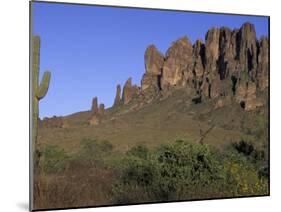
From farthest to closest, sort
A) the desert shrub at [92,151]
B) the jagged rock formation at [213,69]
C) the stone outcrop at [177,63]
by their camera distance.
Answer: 1. the stone outcrop at [177,63]
2. the jagged rock formation at [213,69]
3. the desert shrub at [92,151]

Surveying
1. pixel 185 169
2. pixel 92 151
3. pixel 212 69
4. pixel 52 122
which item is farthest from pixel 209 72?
pixel 52 122

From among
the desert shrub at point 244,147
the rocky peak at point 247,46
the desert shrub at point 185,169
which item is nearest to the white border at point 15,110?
the desert shrub at point 185,169

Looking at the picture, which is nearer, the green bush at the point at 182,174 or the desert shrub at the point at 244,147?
the green bush at the point at 182,174

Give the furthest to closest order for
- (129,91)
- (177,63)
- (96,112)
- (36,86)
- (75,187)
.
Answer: (177,63) → (129,91) → (96,112) → (75,187) → (36,86)

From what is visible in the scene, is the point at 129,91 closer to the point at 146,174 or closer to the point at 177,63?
the point at 177,63

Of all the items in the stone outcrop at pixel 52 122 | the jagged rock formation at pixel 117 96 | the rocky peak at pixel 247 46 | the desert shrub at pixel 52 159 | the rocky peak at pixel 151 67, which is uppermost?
the rocky peak at pixel 247 46

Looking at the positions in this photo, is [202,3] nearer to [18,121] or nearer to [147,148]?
[147,148]

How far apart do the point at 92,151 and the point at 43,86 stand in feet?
3.88

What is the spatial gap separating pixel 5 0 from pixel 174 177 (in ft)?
11.6

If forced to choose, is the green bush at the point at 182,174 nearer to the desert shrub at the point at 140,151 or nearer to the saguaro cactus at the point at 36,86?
the desert shrub at the point at 140,151

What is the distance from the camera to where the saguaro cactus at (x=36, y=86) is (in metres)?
10.2

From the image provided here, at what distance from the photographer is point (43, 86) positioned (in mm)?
10258

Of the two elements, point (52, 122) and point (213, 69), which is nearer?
point (52, 122)
